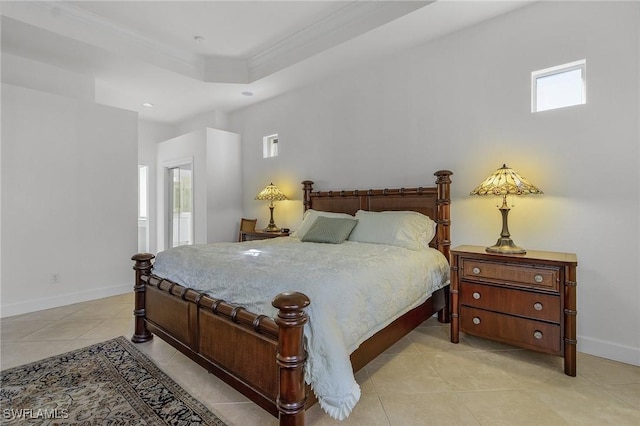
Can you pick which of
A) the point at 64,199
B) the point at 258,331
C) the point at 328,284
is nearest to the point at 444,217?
the point at 328,284

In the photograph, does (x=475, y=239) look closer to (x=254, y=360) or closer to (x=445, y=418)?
(x=445, y=418)

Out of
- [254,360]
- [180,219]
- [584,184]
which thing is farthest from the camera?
[180,219]

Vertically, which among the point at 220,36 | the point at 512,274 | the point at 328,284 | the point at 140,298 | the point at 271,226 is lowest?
the point at 140,298

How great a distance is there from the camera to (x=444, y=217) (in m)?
3.08

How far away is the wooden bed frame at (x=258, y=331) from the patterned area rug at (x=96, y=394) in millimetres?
231

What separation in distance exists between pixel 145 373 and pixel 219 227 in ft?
10.4

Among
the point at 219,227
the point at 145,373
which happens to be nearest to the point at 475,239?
the point at 145,373

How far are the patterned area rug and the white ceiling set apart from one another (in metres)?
3.26

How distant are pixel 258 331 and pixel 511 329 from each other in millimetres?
1949

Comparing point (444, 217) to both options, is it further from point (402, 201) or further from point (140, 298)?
point (140, 298)

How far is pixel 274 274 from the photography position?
1.74m

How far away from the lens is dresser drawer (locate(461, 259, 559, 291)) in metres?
2.19

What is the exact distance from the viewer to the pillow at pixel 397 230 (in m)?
2.91

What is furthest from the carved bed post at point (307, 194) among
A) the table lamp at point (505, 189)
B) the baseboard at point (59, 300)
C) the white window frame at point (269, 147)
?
the baseboard at point (59, 300)
